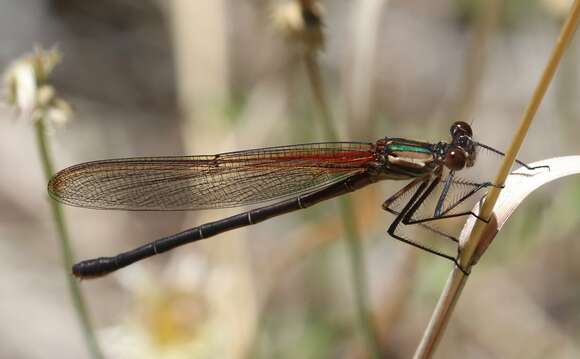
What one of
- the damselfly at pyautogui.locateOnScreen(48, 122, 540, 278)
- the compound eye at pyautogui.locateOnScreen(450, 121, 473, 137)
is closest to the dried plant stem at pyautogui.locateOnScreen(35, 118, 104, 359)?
the damselfly at pyautogui.locateOnScreen(48, 122, 540, 278)

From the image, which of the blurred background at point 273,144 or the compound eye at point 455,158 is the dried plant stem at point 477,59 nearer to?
the blurred background at point 273,144

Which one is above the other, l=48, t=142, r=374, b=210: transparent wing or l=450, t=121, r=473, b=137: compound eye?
l=450, t=121, r=473, b=137: compound eye

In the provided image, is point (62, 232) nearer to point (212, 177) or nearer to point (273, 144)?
point (212, 177)

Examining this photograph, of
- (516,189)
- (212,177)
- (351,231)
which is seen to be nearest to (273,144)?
(212,177)

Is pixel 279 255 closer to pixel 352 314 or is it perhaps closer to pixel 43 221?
pixel 352 314

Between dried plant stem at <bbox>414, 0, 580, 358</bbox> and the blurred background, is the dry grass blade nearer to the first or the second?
dried plant stem at <bbox>414, 0, 580, 358</bbox>

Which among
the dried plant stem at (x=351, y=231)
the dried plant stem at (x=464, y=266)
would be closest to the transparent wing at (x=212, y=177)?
the dried plant stem at (x=351, y=231)
